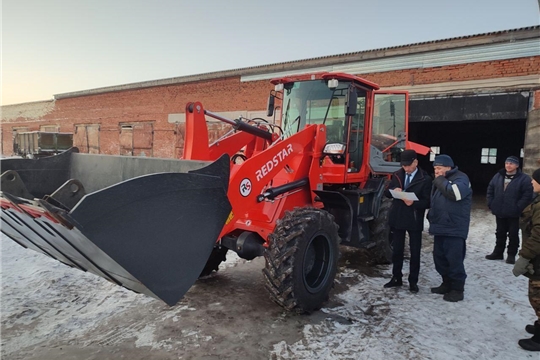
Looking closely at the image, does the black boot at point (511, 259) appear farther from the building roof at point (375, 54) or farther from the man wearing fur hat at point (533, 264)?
the building roof at point (375, 54)

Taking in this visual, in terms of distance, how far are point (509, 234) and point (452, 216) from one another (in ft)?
8.15

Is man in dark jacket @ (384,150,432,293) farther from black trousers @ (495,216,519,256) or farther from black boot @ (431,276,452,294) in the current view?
black trousers @ (495,216,519,256)

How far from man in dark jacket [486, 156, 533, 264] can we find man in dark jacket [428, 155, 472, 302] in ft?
6.92

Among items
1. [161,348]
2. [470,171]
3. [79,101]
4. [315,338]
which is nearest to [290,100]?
[315,338]

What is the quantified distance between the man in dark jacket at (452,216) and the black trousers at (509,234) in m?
2.20

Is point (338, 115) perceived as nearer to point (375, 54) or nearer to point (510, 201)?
point (510, 201)

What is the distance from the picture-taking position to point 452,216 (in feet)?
14.5

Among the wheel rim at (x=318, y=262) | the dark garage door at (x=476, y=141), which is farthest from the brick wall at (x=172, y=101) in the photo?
the wheel rim at (x=318, y=262)

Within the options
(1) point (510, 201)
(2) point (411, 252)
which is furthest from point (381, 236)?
(1) point (510, 201)

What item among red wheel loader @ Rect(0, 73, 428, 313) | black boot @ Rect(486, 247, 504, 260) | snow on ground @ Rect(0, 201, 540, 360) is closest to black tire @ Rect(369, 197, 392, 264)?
red wheel loader @ Rect(0, 73, 428, 313)

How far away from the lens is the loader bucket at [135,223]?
7.34ft

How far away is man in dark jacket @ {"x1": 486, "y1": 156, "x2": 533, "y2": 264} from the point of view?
5.91 meters

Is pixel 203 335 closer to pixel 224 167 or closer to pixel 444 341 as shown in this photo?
pixel 224 167

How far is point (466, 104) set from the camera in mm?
11219
